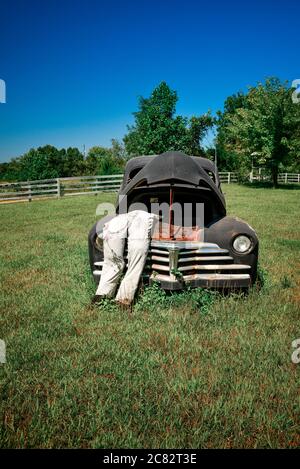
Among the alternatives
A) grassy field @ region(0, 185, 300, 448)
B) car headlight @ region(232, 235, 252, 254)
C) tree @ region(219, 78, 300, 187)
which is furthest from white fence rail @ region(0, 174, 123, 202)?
car headlight @ region(232, 235, 252, 254)

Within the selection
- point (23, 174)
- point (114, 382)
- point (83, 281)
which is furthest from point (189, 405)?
point (23, 174)

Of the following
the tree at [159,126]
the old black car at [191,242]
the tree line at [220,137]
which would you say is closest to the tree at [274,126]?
the tree line at [220,137]

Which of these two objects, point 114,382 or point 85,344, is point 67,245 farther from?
point 114,382

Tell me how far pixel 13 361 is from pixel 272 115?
95.2 ft

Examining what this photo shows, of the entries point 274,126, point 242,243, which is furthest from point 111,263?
point 274,126

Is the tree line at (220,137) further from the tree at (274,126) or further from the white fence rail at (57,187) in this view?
the white fence rail at (57,187)

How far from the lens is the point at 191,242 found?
144 inches

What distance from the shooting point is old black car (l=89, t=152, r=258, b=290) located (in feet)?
11.6

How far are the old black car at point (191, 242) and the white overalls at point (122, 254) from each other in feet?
0.64

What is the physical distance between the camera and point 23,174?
27.5 m

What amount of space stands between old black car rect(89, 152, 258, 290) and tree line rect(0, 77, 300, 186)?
80.2ft

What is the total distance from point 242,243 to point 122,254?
1499mm

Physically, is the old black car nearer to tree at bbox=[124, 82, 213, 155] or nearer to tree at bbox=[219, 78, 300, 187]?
tree at bbox=[219, 78, 300, 187]
